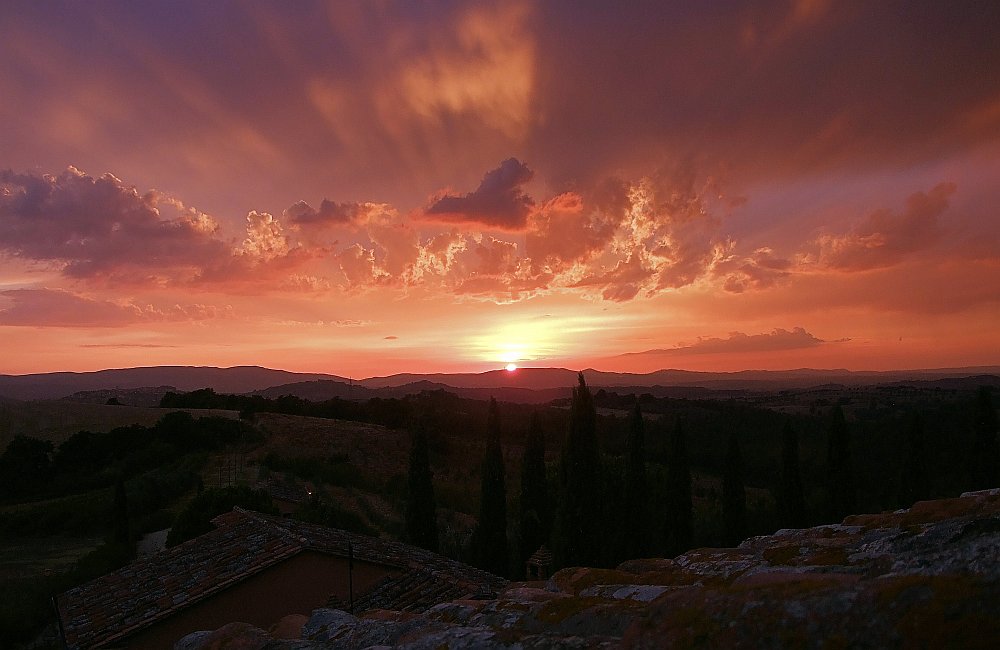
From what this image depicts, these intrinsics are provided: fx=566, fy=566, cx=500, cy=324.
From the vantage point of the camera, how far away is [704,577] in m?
3.55

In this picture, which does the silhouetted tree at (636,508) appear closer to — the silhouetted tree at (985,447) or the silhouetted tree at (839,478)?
the silhouetted tree at (839,478)

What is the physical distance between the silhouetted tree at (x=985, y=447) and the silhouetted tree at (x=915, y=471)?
2.32 metres

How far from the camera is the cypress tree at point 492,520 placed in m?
27.4

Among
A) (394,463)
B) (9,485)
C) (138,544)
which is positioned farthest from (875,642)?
(9,485)

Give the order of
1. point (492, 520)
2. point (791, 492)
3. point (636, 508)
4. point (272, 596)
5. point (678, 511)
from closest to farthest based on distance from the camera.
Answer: point (272, 596), point (492, 520), point (636, 508), point (678, 511), point (791, 492)

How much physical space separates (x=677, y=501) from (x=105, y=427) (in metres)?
54.5

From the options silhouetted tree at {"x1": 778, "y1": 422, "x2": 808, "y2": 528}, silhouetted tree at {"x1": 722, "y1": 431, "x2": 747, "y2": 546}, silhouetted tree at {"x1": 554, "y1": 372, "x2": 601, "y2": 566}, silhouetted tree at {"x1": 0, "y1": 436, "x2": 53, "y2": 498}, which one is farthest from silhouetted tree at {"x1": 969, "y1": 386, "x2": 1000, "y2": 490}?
silhouetted tree at {"x1": 0, "y1": 436, "x2": 53, "y2": 498}

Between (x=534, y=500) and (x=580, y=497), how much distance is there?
4.79m

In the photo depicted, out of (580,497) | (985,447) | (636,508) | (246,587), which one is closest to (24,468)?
(580,497)

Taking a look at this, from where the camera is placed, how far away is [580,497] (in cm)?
A: 2612

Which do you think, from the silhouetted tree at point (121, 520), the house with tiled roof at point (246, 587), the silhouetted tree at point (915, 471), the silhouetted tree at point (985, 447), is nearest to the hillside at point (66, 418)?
A: the silhouetted tree at point (121, 520)

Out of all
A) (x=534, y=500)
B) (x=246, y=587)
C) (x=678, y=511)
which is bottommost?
(x=678, y=511)

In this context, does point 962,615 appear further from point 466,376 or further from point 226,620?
point 466,376

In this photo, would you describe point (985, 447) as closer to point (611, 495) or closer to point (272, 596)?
point (611, 495)
